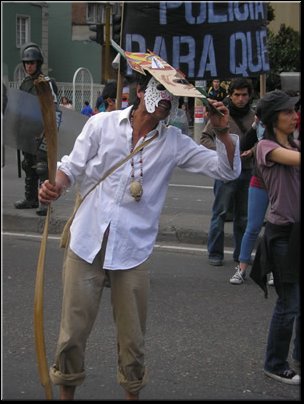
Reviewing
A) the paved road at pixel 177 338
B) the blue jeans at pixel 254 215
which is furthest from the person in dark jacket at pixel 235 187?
the blue jeans at pixel 254 215

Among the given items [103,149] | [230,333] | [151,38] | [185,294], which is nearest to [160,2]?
[151,38]

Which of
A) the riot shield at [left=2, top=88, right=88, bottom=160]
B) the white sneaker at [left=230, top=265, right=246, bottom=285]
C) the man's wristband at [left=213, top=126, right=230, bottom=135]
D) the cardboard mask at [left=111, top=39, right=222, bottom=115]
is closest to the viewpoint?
the riot shield at [left=2, top=88, right=88, bottom=160]

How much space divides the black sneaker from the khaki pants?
106 centimetres

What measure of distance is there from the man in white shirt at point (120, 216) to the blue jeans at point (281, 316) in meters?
0.83

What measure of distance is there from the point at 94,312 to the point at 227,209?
139 inches

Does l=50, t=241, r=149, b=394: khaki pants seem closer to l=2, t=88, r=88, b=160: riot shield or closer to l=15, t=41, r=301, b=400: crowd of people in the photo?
l=15, t=41, r=301, b=400: crowd of people

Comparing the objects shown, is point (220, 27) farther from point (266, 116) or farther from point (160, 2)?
point (266, 116)

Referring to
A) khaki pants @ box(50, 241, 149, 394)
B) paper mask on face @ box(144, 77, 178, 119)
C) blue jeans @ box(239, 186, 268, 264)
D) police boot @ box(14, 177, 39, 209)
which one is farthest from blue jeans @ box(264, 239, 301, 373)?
police boot @ box(14, 177, 39, 209)

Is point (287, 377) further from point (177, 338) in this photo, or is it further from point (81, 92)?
point (81, 92)

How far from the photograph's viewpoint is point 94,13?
41.2 m

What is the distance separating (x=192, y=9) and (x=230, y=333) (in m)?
3.70

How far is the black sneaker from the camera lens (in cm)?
400

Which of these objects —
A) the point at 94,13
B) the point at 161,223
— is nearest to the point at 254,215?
the point at 161,223

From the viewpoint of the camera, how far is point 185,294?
5.81 m
